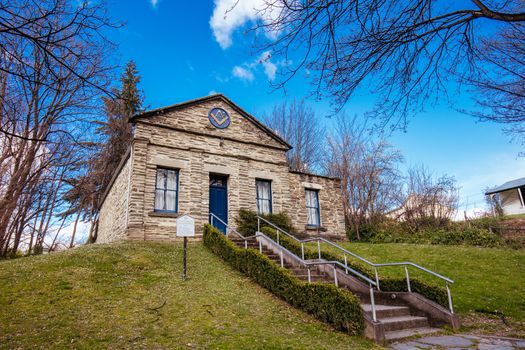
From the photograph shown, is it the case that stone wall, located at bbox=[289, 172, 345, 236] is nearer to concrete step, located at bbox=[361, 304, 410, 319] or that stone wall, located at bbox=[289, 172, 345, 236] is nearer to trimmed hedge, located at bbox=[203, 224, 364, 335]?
trimmed hedge, located at bbox=[203, 224, 364, 335]

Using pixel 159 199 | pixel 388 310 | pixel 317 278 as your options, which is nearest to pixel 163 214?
pixel 159 199

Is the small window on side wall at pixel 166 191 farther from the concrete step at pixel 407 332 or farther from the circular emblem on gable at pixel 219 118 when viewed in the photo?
the concrete step at pixel 407 332

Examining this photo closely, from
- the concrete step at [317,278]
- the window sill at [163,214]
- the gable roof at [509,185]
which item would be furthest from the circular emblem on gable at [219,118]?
the gable roof at [509,185]

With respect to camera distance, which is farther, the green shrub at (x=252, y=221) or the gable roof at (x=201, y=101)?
the green shrub at (x=252, y=221)

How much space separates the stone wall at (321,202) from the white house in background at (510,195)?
18344mm

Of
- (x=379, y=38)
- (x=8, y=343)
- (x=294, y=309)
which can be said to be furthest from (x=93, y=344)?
(x=379, y=38)

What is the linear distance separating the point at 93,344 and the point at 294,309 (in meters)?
3.94

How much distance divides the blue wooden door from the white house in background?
82.5ft

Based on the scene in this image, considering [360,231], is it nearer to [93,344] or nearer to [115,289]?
[115,289]

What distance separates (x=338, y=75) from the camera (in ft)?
15.0

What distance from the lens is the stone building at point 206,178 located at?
12344 millimetres

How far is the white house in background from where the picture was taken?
27156 mm

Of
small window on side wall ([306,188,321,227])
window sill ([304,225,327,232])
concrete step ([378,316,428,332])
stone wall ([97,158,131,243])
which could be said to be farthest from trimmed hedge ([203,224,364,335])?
small window on side wall ([306,188,321,227])

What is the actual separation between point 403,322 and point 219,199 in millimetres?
9530
